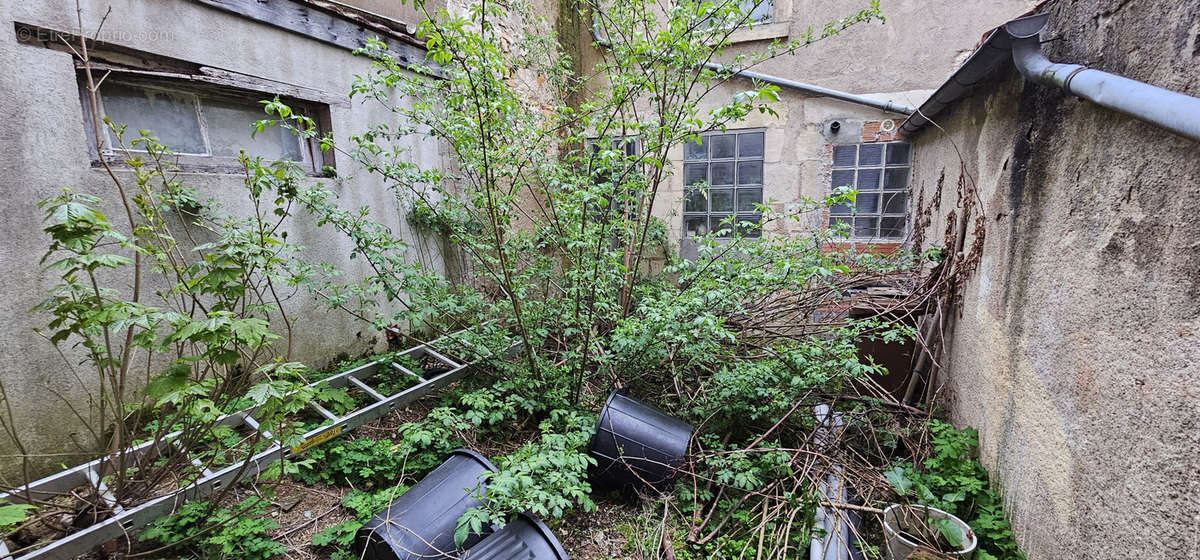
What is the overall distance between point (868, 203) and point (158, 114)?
7.13 metres

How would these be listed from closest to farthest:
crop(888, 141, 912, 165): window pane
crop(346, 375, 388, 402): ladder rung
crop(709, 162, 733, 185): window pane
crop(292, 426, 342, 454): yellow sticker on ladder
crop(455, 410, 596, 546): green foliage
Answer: crop(455, 410, 596, 546): green foliage
crop(292, 426, 342, 454): yellow sticker on ladder
crop(346, 375, 388, 402): ladder rung
crop(888, 141, 912, 165): window pane
crop(709, 162, 733, 185): window pane

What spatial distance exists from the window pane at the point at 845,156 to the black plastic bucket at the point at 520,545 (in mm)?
5692

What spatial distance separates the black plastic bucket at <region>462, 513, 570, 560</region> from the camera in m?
2.04

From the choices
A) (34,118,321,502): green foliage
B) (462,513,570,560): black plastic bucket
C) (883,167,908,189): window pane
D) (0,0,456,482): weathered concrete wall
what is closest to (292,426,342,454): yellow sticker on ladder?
(34,118,321,502): green foliage

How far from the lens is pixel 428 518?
7.29 feet

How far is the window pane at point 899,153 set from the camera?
18.2 ft

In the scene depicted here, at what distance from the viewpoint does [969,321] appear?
119 inches

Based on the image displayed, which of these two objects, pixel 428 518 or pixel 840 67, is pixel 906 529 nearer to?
pixel 428 518

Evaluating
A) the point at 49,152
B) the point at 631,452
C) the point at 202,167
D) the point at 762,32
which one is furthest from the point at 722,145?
the point at 49,152

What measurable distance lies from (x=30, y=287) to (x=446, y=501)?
103 inches

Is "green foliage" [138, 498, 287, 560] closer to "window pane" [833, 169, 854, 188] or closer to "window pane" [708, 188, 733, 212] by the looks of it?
"window pane" [708, 188, 733, 212]

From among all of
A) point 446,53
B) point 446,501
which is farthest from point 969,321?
point 446,53

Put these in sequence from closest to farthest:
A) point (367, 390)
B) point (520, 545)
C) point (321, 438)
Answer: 1. point (520, 545)
2. point (321, 438)
3. point (367, 390)

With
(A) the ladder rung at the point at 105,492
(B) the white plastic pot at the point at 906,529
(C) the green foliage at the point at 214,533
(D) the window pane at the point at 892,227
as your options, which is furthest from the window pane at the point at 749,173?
(A) the ladder rung at the point at 105,492
